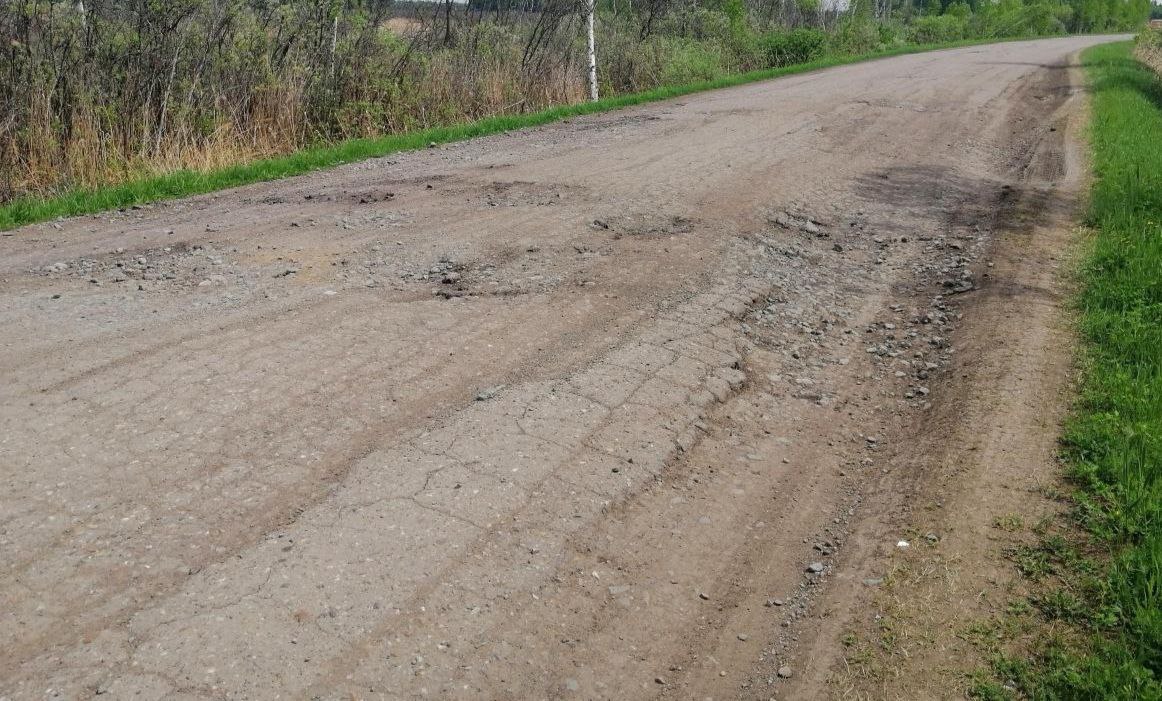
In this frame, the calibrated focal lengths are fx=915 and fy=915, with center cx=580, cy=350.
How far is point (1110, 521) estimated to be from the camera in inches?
141

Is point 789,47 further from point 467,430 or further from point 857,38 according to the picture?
point 467,430

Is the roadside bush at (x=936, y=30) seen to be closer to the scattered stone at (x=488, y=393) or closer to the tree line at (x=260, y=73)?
the tree line at (x=260, y=73)

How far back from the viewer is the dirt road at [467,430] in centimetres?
301

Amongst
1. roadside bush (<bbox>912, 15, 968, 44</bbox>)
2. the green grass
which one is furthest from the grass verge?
roadside bush (<bbox>912, 15, 968, 44</bbox>)

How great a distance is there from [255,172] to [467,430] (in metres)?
6.98

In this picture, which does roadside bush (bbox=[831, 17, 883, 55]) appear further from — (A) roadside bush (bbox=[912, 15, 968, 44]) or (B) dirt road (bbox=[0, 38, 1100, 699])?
(B) dirt road (bbox=[0, 38, 1100, 699])

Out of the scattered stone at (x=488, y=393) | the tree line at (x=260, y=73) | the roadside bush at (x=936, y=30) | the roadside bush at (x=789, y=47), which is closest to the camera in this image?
the scattered stone at (x=488, y=393)

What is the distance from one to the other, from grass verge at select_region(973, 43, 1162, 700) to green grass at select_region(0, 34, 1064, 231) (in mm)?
8032

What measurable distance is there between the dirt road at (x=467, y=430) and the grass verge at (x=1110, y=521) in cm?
59

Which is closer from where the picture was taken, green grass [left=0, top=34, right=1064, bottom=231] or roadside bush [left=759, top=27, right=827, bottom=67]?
green grass [left=0, top=34, right=1064, bottom=231]

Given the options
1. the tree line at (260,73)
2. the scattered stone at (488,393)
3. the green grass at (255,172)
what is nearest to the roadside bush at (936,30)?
the tree line at (260,73)

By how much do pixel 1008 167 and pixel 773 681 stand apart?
9888mm

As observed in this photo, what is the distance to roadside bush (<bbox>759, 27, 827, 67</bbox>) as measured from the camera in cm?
2616

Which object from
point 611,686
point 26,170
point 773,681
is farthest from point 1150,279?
point 26,170
